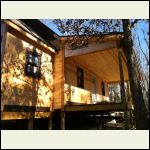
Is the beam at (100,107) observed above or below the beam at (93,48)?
below

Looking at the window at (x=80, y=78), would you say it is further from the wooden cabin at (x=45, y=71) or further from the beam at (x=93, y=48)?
the beam at (x=93, y=48)

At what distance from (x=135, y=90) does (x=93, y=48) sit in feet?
15.2

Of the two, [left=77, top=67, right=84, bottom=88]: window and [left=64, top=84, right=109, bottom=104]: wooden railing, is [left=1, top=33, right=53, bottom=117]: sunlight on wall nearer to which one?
[left=64, top=84, right=109, bottom=104]: wooden railing

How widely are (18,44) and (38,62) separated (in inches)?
66.7

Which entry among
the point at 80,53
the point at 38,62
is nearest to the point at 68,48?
the point at 80,53

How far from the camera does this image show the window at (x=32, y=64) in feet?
30.5

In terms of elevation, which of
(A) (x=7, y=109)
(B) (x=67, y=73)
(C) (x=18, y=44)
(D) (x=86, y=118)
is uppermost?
(C) (x=18, y=44)

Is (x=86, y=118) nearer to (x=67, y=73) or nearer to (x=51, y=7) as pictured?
(x=67, y=73)

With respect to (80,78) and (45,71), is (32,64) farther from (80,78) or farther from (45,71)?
(80,78)

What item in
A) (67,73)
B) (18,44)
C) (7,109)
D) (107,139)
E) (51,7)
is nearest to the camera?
(107,139)

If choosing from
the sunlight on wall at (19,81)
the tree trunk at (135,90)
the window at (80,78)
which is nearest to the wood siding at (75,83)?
the window at (80,78)

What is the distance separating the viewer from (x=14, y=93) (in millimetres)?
8172

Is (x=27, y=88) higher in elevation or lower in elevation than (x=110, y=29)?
→ lower

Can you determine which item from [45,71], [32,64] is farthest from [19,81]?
[45,71]
